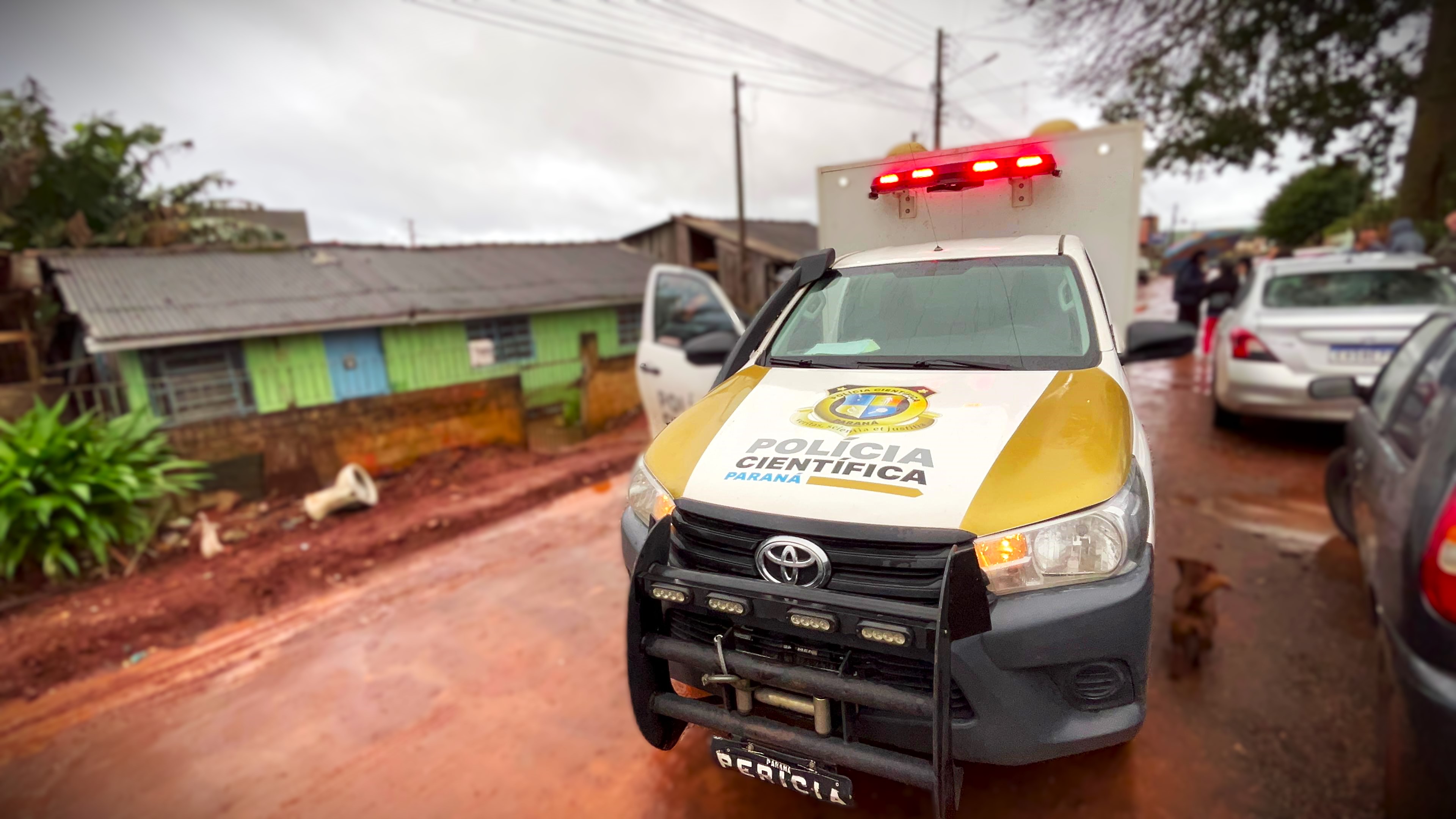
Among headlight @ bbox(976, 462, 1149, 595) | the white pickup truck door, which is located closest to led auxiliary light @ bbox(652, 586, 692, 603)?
headlight @ bbox(976, 462, 1149, 595)

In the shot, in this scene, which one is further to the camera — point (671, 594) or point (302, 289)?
point (302, 289)

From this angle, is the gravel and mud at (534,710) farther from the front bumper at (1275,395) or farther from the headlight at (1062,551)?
the headlight at (1062,551)

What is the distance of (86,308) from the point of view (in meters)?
7.58

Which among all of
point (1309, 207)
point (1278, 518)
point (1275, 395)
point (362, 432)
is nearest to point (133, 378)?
point (362, 432)

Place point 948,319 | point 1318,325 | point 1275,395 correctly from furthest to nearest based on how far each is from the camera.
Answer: point 1275,395, point 1318,325, point 948,319

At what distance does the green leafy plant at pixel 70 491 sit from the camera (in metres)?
5.28

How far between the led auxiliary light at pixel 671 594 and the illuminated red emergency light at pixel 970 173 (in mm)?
2199

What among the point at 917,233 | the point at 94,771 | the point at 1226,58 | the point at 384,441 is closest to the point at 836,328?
the point at 917,233

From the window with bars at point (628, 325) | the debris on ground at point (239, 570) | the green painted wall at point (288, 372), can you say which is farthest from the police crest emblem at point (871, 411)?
the window with bars at point (628, 325)

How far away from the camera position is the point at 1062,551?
1.63 m

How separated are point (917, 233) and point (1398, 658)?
2432mm

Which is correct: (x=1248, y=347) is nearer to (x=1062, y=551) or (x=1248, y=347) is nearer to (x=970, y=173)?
(x=970, y=173)

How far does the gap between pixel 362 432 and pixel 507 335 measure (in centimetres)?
277

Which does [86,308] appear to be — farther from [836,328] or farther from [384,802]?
[836,328]
